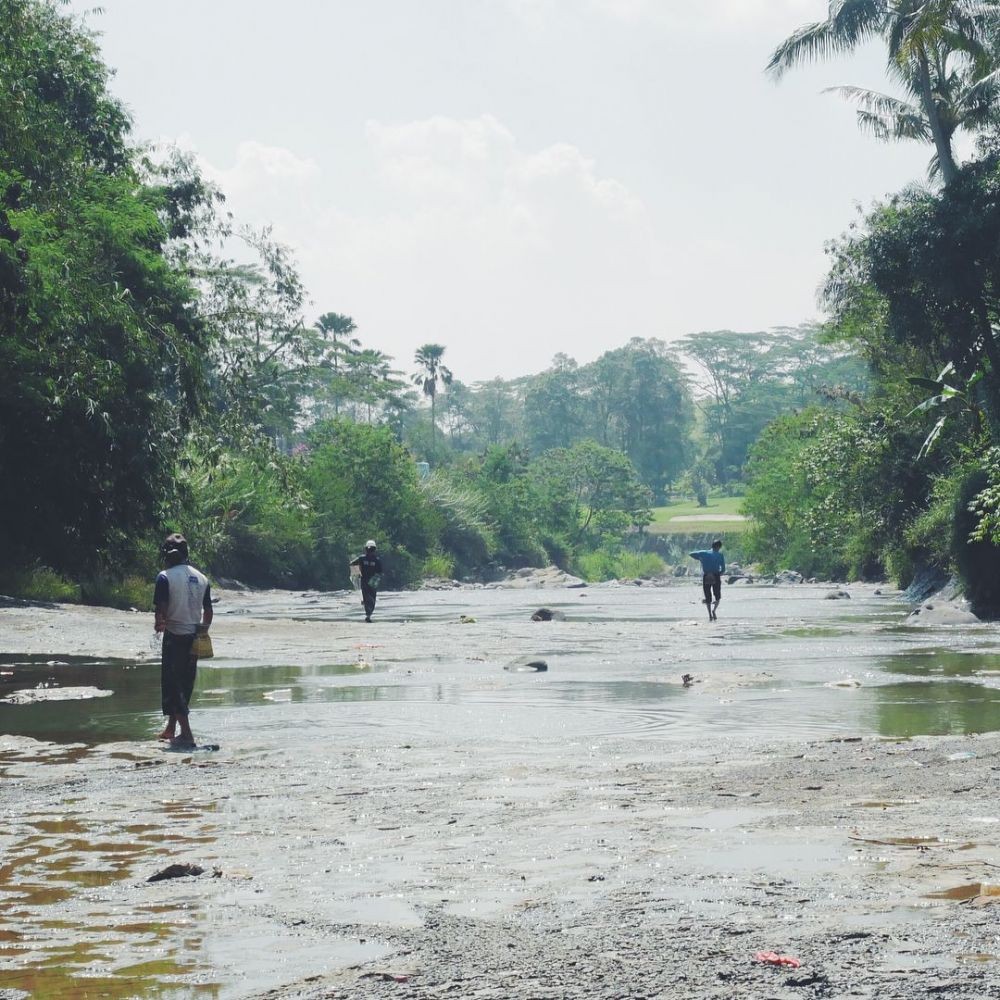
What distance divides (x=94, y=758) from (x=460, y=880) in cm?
535

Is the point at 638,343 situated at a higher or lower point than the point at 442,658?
higher

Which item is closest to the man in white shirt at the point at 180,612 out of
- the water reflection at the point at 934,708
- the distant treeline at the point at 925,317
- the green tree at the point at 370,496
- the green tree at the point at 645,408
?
the water reflection at the point at 934,708

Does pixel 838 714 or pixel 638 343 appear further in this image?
pixel 638 343

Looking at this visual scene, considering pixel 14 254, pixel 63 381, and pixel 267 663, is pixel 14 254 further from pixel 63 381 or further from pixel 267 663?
pixel 267 663

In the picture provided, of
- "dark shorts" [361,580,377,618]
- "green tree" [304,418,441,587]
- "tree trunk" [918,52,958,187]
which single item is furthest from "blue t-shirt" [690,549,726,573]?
"green tree" [304,418,441,587]

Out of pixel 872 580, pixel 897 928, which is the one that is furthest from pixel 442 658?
pixel 872 580

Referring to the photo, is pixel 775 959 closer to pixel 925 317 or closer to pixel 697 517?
pixel 925 317

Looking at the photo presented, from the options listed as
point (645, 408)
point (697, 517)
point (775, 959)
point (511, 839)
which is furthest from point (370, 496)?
point (645, 408)

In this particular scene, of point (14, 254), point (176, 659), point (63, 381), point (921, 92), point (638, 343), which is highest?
point (638, 343)

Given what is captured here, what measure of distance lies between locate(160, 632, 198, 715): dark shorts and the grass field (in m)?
99.1

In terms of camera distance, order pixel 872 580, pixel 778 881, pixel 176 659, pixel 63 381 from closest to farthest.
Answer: pixel 778 881 < pixel 176 659 < pixel 63 381 < pixel 872 580

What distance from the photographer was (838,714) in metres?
13.4

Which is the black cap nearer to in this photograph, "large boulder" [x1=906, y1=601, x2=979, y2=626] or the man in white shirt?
the man in white shirt

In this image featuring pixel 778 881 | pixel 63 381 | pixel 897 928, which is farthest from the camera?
pixel 63 381
